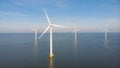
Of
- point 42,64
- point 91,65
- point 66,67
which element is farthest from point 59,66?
point 91,65

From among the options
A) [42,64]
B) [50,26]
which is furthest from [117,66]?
[50,26]

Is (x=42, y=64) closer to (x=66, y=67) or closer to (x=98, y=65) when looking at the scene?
(x=66, y=67)

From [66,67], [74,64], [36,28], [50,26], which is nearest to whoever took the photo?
[66,67]

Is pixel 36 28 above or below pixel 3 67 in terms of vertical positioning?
above

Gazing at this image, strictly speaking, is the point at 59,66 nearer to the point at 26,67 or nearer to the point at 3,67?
the point at 26,67

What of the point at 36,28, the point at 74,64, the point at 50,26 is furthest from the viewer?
the point at 36,28

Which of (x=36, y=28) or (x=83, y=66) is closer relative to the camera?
(x=83, y=66)

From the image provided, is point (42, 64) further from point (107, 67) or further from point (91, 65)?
point (107, 67)

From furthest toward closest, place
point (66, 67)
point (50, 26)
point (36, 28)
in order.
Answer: point (36, 28)
point (50, 26)
point (66, 67)

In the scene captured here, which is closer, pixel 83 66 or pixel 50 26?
pixel 83 66
